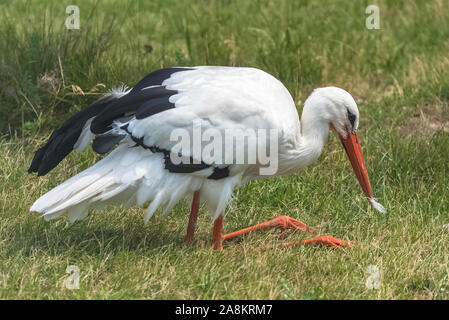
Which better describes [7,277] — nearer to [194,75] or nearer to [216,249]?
[216,249]

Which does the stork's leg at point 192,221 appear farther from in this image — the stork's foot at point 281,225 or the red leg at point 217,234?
the stork's foot at point 281,225

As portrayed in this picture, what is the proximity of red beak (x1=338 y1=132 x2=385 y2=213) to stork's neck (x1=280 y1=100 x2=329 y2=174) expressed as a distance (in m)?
0.19

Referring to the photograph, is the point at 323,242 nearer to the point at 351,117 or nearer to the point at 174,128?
the point at 351,117

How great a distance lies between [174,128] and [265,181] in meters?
1.31

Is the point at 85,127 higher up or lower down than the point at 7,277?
higher up

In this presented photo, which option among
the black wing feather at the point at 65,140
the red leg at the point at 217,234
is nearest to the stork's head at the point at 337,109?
the red leg at the point at 217,234

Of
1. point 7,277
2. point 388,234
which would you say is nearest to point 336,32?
point 388,234

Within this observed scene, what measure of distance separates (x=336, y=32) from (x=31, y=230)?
3700 mm

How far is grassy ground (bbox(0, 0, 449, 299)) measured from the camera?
375 centimetres

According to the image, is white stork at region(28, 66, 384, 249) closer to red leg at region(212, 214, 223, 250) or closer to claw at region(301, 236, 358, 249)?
red leg at region(212, 214, 223, 250)

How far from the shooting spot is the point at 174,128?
376cm

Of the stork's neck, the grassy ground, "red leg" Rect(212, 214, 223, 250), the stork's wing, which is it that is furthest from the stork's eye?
"red leg" Rect(212, 214, 223, 250)

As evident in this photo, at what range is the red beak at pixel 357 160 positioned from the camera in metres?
4.29

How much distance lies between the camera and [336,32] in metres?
6.83
